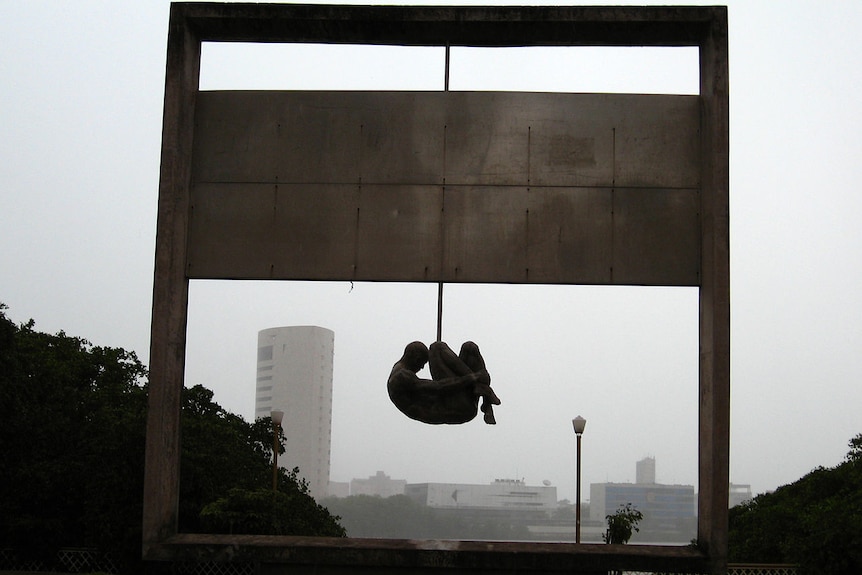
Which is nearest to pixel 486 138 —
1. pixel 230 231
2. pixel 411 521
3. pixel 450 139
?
pixel 450 139

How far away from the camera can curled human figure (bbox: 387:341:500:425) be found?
980 cm

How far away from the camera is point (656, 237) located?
10109 millimetres

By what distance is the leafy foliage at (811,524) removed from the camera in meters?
20.7

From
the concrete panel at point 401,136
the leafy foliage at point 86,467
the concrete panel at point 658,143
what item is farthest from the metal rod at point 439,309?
the leafy foliage at point 86,467

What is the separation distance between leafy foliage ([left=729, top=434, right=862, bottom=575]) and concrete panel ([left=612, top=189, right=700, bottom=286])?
43.3 ft

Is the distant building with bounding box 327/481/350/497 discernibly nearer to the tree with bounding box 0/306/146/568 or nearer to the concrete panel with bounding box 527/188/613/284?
the concrete panel with bounding box 527/188/613/284

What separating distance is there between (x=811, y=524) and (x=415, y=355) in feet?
60.3

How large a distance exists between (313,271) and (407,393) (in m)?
1.55

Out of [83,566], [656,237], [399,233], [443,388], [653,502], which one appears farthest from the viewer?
[83,566]

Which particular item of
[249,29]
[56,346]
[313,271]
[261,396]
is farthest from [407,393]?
[56,346]

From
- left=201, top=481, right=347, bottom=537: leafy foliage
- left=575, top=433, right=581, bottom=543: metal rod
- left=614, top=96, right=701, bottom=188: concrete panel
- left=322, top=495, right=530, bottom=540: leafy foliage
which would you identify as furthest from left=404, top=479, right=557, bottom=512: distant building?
left=201, top=481, right=347, bottom=537: leafy foliage

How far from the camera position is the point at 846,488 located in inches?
1166

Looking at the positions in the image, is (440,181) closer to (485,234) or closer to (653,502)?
(485,234)

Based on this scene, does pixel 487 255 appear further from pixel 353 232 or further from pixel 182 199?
pixel 182 199
